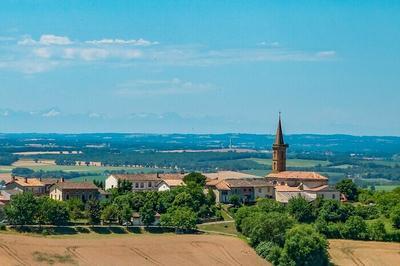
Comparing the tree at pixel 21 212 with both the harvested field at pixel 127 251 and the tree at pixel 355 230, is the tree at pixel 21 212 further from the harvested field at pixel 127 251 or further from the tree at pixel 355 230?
the tree at pixel 355 230

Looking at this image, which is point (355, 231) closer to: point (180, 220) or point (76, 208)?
point (180, 220)

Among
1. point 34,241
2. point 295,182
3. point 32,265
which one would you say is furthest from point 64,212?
point 295,182

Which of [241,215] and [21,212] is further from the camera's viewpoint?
[241,215]

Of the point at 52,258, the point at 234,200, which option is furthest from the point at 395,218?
the point at 52,258

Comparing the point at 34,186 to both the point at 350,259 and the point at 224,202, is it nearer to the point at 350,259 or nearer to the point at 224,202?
the point at 224,202

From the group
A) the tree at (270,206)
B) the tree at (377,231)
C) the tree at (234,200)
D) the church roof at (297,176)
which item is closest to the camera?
→ the tree at (377,231)

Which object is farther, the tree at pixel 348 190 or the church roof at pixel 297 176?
the church roof at pixel 297 176

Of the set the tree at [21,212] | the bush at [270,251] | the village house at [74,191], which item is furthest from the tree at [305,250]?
the village house at [74,191]
